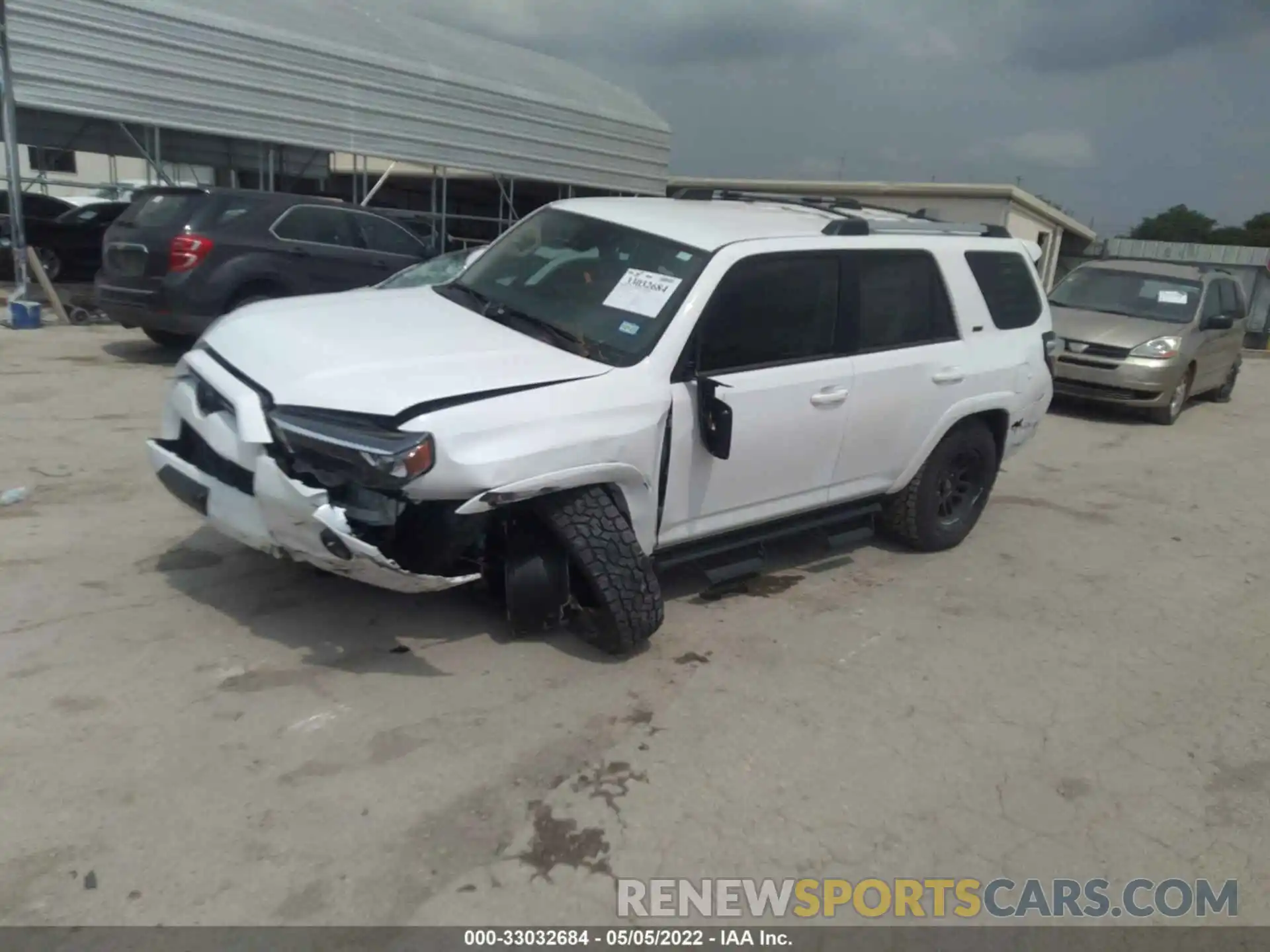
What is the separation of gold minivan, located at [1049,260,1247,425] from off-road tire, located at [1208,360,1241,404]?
541 mm

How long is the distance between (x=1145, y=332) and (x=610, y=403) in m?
9.31

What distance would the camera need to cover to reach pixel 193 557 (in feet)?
15.8

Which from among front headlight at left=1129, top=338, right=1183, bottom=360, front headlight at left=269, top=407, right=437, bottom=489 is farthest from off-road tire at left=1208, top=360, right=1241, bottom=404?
front headlight at left=269, top=407, right=437, bottom=489

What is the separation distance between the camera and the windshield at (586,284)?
4.29 metres

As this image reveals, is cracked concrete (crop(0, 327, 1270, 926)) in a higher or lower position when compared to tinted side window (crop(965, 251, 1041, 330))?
lower

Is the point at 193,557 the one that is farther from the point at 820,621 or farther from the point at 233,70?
the point at 233,70

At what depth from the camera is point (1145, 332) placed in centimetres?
1112

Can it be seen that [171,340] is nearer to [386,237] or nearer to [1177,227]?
[386,237]

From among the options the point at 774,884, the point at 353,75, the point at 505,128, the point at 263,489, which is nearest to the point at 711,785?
the point at 774,884

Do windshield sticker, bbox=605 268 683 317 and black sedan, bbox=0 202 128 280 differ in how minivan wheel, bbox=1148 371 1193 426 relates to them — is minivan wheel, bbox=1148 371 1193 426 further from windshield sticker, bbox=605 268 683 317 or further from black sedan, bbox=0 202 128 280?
black sedan, bbox=0 202 128 280

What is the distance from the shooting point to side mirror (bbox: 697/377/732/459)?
4.26 metres

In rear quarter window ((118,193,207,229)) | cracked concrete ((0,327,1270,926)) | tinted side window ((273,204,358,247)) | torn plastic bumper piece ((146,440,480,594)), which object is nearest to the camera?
cracked concrete ((0,327,1270,926))

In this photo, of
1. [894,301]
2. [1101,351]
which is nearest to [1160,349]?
[1101,351]

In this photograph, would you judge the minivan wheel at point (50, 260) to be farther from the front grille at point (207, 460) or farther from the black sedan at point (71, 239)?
the front grille at point (207, 460)
